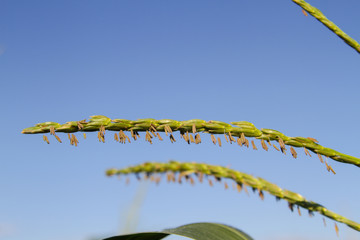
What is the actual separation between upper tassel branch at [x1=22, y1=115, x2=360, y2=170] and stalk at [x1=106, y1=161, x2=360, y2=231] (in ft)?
0.43

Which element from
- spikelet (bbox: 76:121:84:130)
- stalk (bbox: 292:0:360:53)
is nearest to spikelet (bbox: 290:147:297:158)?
stalk (bbox: 292:0:360:53)

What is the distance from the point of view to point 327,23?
5.48 feet

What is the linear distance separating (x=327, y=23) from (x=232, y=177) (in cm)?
82

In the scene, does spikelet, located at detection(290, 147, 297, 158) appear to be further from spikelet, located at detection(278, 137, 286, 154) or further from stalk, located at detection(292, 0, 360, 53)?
stalk, located at detection(292, 0, 360, 53)

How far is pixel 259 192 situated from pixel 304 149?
29cm

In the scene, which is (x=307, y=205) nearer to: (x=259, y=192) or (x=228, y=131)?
(x=259, y=192)

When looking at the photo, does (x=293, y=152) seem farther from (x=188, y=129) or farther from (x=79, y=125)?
(x=79, y=125)

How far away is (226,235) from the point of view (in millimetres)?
1928

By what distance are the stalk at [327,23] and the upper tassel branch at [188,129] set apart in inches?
17.6

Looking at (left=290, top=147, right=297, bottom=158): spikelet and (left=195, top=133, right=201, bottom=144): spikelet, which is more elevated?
(left=195, top=133, right=201, bottom=144): spikelet

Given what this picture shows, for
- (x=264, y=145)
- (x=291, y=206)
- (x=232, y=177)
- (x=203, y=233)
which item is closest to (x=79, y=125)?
(x=232, y=177)

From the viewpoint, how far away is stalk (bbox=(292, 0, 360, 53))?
1.61 metres

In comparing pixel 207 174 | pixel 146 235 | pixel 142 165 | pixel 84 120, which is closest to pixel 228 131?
pixel 207 174

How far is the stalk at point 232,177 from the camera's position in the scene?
1236 mm
